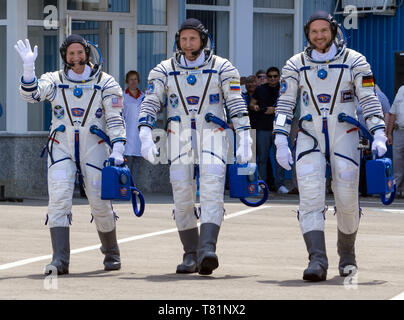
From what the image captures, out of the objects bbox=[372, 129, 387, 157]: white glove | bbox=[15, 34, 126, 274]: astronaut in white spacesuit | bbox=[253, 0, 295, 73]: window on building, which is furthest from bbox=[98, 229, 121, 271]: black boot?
bbox=[253, 0, 295, 73]: window on building

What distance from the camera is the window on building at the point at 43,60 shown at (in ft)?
61.4

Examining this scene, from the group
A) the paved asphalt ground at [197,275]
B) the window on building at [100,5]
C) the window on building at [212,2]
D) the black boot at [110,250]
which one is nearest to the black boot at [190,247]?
the paved asphalt ground at [197,275]

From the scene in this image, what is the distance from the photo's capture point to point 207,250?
31.4 ft

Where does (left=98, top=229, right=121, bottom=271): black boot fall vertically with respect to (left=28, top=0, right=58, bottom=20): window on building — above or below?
below

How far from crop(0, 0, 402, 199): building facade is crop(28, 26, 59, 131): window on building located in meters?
0.02

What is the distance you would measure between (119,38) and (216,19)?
183 centimetres

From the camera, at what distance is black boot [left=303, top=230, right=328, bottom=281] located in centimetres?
910

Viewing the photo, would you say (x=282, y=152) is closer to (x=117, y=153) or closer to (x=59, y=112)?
(x=117, y=153)

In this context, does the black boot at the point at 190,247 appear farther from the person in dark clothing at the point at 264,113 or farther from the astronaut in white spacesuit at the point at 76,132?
the person in dark clothing at the point at 264,113

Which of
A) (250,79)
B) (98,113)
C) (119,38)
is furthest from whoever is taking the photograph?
(119,38)

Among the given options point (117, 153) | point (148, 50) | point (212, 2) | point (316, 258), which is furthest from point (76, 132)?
point (212, 2)

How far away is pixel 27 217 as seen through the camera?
14.8m

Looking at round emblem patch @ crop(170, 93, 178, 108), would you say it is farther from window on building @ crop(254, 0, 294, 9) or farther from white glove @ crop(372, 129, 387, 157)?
window on building @ crop(254, 0, 294, 9)
